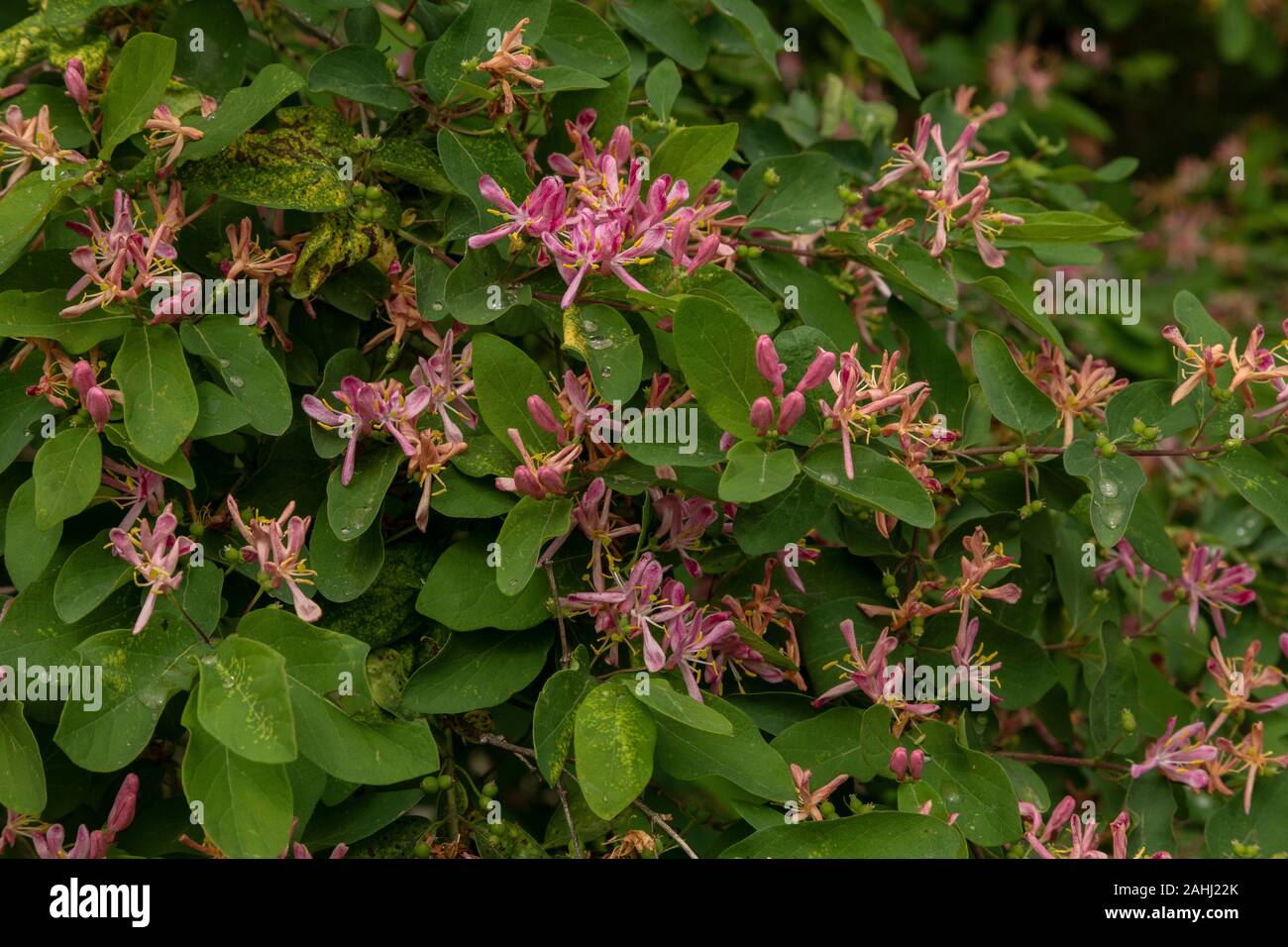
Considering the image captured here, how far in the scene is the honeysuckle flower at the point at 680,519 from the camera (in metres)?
1.39

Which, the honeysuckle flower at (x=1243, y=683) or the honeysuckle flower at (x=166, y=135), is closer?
the honeysuckle flower at (x=166, y=135)

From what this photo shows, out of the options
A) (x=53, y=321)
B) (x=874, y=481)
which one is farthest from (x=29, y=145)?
(x=874, y=481)

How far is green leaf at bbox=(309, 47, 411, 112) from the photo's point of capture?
1.46m

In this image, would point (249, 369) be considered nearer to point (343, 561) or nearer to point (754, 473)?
point (343, 561)

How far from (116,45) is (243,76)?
0.59 feet

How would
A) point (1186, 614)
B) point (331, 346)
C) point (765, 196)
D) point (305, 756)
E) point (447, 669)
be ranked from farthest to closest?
1. point (1186, 614)
2. point (765, 196)
3. point (331, 346)
4. point (447, 669)
5. point (305, 756)

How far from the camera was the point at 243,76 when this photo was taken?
5.26ft

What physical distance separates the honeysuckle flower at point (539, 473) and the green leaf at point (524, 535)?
1 centimetres

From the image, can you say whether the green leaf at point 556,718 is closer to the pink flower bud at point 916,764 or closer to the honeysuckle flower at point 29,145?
the pink flower bud at point 916,764

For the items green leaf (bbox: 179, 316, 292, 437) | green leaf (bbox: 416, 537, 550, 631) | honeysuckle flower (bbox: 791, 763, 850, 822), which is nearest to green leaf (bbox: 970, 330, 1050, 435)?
honeysuckle flower (bbox: 791, 763, 850, 822)

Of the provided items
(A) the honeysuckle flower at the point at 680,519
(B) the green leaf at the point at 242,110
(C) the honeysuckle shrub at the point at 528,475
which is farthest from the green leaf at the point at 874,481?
(B) the green leaf at the point at 242,110

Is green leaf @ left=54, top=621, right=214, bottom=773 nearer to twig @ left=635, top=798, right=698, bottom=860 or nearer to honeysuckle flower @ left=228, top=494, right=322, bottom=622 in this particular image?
honeysuckle flower @ left=228, top=494, right=322, bottom=622

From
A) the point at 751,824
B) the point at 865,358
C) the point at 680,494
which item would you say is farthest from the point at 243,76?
the point at 751,824

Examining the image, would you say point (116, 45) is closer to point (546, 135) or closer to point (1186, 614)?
point (546, 135)
